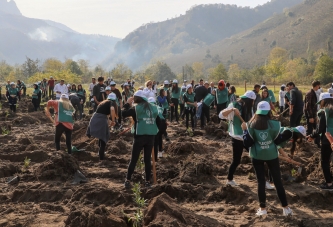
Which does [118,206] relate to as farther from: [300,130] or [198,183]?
[300,130]

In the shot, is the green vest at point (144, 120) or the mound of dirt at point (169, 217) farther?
the green vest at point (144, 120)

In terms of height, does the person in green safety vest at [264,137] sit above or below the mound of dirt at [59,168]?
above

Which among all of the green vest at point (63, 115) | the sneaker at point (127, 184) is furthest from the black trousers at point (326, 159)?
the green vest at point (63, 115)

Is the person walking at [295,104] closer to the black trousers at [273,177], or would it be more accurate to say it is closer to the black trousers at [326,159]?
the black trousers at [326,159]

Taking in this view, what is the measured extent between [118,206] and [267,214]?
2.32 metres

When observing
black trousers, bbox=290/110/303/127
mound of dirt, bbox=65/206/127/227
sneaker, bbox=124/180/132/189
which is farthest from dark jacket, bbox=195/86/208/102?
mound of dirt, bbox=65/206/127/227

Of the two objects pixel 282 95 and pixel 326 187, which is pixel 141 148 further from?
pixel 282 95

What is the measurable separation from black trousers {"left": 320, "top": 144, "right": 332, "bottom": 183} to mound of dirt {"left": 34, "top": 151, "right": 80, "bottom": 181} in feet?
15.8

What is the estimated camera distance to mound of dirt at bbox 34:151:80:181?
A: 7605 mm

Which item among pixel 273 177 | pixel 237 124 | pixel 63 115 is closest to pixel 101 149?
pixel 63 115

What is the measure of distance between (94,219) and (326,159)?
4.17m

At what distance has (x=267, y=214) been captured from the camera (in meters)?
5.59

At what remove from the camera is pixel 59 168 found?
7.72 metres

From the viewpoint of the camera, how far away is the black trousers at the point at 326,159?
649 centimetres
